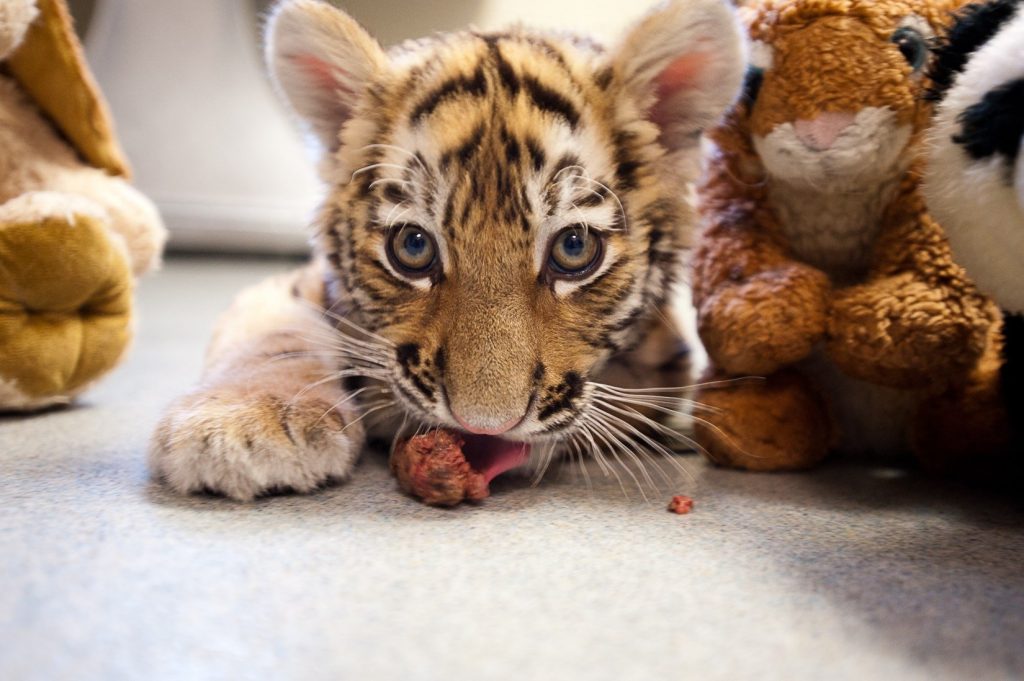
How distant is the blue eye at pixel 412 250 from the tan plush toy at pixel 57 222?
1.67 feet

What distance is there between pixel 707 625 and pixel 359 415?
587 millimetres

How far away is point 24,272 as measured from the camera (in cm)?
123

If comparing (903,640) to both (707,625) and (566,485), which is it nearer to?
(707,625)

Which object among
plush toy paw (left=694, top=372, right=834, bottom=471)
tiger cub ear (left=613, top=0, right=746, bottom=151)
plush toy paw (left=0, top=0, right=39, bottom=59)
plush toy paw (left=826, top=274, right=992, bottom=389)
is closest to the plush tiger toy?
tiger cub ear (left=613, top=0, right=746, bottom=151)

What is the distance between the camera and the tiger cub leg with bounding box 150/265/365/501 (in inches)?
39.5

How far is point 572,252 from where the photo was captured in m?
1.06

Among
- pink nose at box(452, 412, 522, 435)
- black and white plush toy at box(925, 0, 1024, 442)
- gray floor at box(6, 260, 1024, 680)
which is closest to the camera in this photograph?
gray floor at box(6, 260, 1024, 680)

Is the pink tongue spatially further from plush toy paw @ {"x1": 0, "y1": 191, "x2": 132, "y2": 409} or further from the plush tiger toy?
plush toy paw @ {"x1": 0, "y1": 191, "x2": 132, "y2": 409}

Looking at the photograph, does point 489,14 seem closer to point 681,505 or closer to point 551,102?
point 551,102

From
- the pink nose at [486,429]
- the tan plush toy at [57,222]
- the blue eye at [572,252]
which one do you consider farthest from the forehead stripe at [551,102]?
the tan plush toy at [57,222]

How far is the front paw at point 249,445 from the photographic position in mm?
Answer: 1002

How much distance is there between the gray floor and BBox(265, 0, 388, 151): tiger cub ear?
0.50 metres

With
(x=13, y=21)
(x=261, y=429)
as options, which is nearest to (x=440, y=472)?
(x=261, y=429)

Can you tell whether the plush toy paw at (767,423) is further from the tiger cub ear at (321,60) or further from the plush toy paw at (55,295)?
the plush toy paw at (55,295)
